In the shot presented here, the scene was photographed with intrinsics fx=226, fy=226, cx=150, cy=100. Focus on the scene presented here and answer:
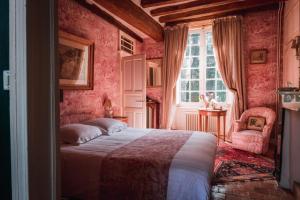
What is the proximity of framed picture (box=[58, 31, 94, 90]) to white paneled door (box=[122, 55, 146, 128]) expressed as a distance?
3.61 feet

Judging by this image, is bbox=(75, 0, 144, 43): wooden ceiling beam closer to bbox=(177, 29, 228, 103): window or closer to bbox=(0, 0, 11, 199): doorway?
bbox=(177, 29, 228, 103): window

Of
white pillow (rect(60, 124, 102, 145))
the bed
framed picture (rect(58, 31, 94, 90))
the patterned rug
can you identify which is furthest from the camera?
framed picture (rect(58, 31, 94, 90))

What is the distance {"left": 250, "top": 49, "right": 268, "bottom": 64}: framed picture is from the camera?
4.78 m

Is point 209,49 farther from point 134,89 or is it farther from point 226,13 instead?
point 134,89

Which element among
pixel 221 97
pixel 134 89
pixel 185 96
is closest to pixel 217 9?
pixel 221 97

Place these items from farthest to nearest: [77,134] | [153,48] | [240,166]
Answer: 1. [153,48]
2. [240,166]
3. [77,134]

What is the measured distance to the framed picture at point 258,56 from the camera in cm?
478

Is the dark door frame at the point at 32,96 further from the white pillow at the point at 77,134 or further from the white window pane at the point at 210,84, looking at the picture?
the white window pane at the point at 210,84

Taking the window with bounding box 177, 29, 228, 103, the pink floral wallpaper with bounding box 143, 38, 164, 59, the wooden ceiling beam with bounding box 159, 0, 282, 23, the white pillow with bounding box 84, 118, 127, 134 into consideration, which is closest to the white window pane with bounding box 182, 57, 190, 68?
the window with bounding box 177, 29, 228, 103

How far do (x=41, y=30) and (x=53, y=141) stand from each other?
46 centimetres

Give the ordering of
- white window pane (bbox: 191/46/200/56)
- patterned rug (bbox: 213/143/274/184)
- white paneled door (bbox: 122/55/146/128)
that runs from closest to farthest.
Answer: patterned rug (bbox: 213/143/274/184) → white paneled door (bbox: 122/55/146/128) → white window pane (bbox: 191/46/200/56)

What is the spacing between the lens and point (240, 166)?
341 centimetres

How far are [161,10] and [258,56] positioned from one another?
2.28 m

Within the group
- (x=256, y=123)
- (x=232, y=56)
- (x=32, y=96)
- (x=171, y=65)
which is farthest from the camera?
(x=171, y=65)
